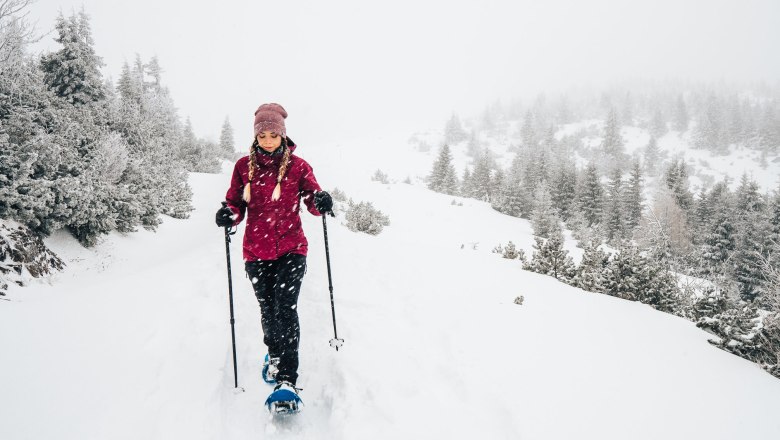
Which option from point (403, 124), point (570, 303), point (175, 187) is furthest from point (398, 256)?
point (403, 124)

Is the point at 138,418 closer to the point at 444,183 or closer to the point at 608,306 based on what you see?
the point at 608,306

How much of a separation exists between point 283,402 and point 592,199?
3910cm

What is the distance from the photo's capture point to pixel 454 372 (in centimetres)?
374

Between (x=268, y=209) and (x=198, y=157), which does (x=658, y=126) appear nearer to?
(x=198, y=157)

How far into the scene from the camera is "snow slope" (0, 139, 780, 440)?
9.64ft

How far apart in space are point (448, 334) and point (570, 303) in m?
2.59

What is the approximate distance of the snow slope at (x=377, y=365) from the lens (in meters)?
2.94

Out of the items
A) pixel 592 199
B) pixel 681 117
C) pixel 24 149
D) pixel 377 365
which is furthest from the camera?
pixel 681 117

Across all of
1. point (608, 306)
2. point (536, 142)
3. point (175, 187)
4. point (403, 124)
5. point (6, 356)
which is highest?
point (403, 124)

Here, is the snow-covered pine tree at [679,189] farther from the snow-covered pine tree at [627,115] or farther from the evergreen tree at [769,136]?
the snow-covered pine tree at [627,115]

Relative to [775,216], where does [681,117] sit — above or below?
above

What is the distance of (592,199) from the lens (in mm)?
36062

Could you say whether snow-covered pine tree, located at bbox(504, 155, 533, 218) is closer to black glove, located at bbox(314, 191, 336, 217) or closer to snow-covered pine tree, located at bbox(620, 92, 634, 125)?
black glove, located at bbox(314, 191, 336, 217)

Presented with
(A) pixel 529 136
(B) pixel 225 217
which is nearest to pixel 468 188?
(A) pixel 529 136
